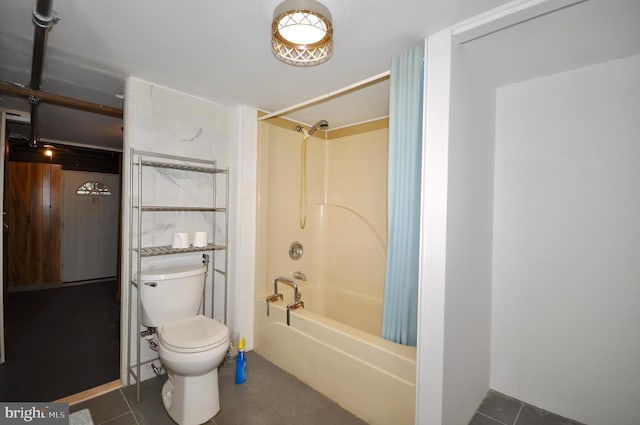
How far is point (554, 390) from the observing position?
1845 millimetres

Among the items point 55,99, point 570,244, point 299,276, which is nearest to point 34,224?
point 55,99

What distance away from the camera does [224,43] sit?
161 centimetres

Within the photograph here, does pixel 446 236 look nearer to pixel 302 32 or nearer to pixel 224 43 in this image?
pixel 302 32

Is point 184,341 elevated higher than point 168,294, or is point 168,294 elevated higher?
point 168,294

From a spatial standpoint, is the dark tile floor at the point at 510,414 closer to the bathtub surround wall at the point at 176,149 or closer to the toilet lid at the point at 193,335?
the toilet lid at the point at 193,335

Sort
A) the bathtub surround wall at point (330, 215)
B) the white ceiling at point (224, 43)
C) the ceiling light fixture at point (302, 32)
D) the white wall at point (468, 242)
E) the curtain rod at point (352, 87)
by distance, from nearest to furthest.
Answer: the ceiling light fixture at point (302, 32) < the white ceiling at point (224, 43) < the white wall at point (468, 242) < the curtain rod at point (352, 87) < the bathtub surround wall at point (330, 215)

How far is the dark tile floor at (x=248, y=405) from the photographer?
1.72 meters

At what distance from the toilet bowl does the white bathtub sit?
591mm

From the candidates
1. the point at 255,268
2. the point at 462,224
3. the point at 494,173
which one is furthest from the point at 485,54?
the point at 255,268

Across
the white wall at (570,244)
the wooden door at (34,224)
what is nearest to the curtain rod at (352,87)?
the white wall at (570,244)

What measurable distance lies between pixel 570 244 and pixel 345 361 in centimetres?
159

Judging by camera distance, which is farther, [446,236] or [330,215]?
[330,215]

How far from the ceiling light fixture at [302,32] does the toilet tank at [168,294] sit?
1581 millimetres
